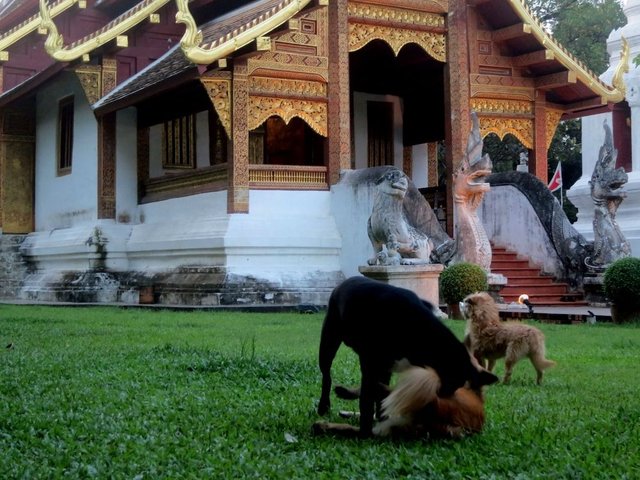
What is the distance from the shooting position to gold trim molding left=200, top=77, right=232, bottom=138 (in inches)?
562

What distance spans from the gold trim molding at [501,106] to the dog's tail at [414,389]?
13052 mm

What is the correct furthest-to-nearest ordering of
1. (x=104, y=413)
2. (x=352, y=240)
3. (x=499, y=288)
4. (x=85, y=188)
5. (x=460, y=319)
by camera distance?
(x=85, y=188) → (x=352, y=240) → (x=499, y=288) → (x=460, y=319) → (x=104, y=413)

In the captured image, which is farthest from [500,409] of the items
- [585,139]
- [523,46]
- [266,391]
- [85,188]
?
[585,139]

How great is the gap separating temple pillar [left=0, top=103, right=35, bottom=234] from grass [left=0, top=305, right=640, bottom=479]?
1191 cm

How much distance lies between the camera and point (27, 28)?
18438 mm

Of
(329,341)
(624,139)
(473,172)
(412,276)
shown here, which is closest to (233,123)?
(473,172)

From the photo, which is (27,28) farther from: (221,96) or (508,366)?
(508,366)

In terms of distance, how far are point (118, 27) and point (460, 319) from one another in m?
7.60

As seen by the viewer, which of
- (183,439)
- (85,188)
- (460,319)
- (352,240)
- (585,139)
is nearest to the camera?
(183,439)

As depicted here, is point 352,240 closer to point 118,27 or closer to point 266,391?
point 118,27

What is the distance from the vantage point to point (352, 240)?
1510 centimetres

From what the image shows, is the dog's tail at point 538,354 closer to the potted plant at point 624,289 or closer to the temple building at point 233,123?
the potted plant at point 624,289

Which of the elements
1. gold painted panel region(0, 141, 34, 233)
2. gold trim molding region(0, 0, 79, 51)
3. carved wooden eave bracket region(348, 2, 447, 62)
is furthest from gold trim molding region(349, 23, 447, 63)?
gold painted panel region(0, 141, 34, 233)

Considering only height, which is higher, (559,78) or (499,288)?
(559,78)
